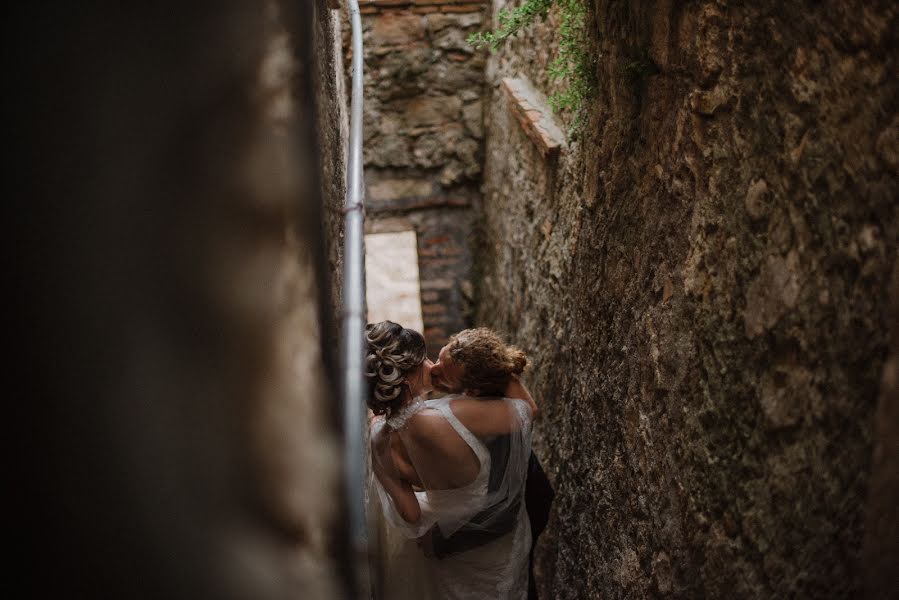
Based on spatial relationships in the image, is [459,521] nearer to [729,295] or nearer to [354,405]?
[729,295]

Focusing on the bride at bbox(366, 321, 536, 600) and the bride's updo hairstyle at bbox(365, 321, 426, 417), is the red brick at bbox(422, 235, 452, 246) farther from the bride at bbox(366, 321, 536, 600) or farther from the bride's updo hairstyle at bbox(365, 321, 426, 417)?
the bride's updo hairstyle at bbox(365, 321, 426, 417)

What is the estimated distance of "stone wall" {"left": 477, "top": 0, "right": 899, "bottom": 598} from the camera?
3.56 ft

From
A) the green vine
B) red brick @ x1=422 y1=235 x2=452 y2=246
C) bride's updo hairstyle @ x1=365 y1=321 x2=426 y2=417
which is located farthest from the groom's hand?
red brick @ x1=422 y1=235 x2=452 y2=246

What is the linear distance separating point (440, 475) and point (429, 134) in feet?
11.3

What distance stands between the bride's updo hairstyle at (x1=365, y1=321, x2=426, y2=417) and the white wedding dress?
0.21 feet

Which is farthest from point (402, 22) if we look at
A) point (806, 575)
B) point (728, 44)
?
point (806, 575)

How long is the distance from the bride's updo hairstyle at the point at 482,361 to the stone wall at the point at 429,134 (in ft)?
9.80

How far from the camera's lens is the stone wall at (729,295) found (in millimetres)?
1084

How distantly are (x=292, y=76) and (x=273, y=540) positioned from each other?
711 mm

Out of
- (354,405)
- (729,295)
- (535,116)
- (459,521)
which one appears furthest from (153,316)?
(535,116)

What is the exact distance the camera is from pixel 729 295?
4.79 feet

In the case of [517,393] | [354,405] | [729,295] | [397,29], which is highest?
[397,29]

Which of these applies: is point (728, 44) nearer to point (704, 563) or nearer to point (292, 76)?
point (292, 76)

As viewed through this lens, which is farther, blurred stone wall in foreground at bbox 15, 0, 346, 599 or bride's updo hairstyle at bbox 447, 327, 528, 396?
bride's updo hairstyle at bbox 447, 327, 528, 396
